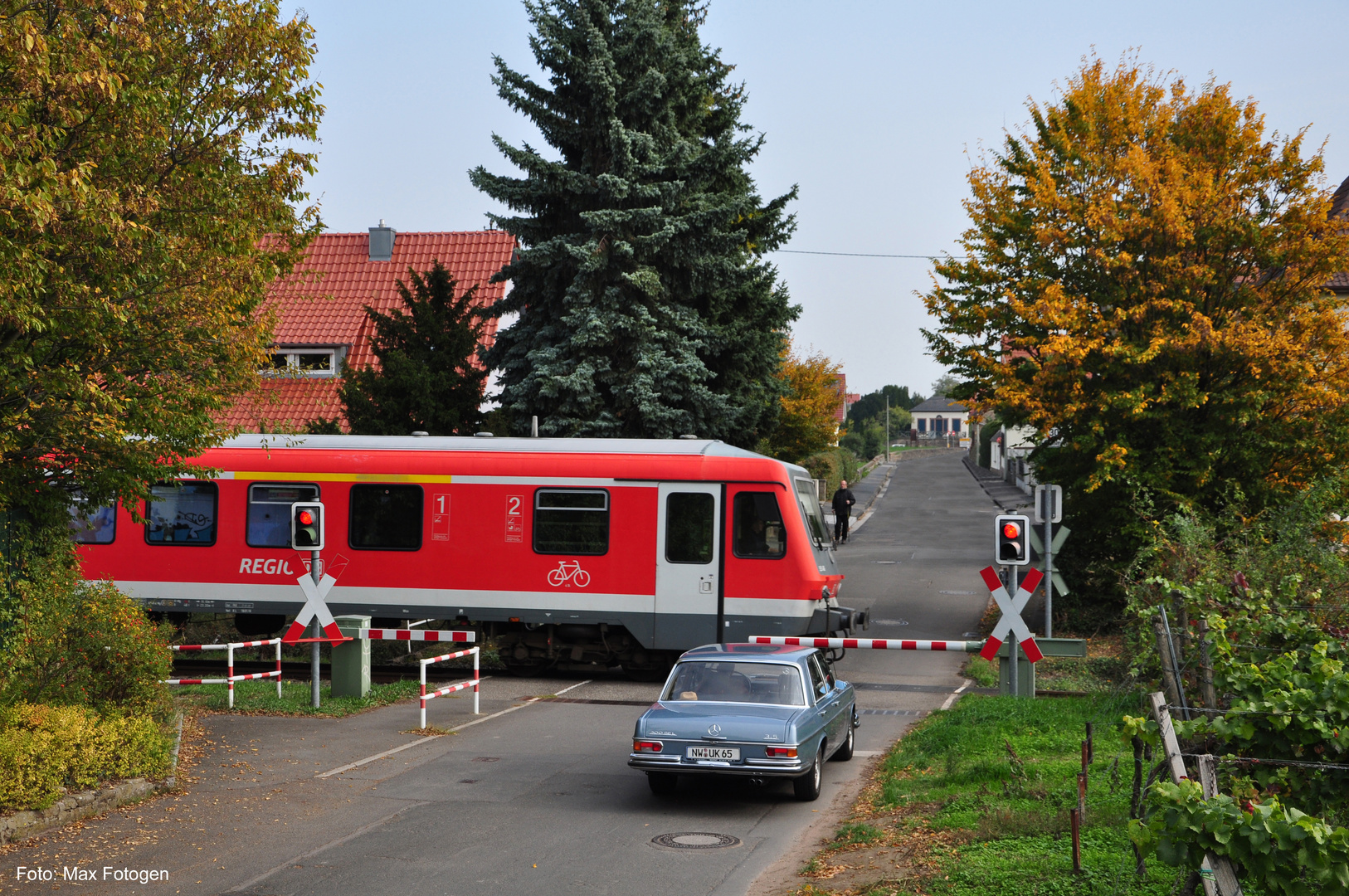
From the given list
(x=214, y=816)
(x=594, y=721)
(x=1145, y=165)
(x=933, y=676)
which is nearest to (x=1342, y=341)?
(x=1145, y=165)

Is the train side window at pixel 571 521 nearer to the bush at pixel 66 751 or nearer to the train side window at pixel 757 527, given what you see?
the train side window at pixel 757 527

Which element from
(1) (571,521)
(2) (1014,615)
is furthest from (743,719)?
(1) (571,521)

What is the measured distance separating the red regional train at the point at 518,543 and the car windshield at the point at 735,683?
670 centimetres

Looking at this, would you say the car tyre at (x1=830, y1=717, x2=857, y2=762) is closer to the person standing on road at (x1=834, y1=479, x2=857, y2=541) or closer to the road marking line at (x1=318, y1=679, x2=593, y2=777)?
the road marking line at (x1=318, y1=679, x2=593, y2=777)

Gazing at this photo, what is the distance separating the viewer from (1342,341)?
20.0 meters

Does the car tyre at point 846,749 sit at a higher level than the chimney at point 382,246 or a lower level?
lower

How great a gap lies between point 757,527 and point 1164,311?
8.41 metres

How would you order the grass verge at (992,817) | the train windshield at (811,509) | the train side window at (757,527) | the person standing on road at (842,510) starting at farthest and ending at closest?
the person standing on road at (842,510)
the train windshield at (811,509)
the train side window at (757,527)
the grass verge at (992,817)

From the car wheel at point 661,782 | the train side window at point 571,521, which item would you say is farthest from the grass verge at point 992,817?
the train side window at point 571,521

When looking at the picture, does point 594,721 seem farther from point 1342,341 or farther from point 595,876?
point 1342,341

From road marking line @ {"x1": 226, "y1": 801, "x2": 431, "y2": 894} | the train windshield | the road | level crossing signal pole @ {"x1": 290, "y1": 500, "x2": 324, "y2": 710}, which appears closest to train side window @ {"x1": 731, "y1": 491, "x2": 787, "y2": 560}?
the train windshield

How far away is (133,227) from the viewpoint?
382 inches

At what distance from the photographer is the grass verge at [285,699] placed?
50.1 feet

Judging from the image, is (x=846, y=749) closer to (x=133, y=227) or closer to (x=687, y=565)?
(x=687, y=565)
